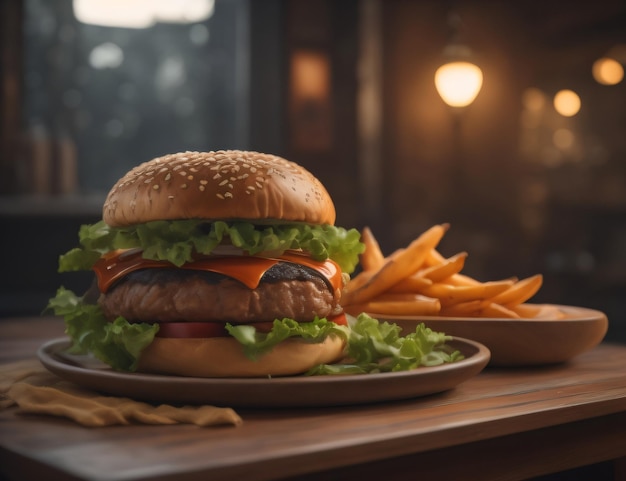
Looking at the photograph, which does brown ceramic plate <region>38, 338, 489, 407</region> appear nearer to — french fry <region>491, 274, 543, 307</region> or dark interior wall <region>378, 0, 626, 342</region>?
french fry <region>491, 274, 543, 307</region>

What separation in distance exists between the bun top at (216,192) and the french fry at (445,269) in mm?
361

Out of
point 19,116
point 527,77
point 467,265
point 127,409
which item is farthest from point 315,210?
point 527,77

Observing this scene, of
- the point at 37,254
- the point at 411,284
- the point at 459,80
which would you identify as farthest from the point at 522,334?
the point at 37,254

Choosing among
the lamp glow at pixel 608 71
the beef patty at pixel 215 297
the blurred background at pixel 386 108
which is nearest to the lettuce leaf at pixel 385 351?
the beef patty at pixel 215 297

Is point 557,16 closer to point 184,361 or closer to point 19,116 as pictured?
point 19,116

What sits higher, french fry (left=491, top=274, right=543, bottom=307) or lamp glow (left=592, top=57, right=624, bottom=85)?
lamp glow (left=592, top=57, right=624, bottom=85)

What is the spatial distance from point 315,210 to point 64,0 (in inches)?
226

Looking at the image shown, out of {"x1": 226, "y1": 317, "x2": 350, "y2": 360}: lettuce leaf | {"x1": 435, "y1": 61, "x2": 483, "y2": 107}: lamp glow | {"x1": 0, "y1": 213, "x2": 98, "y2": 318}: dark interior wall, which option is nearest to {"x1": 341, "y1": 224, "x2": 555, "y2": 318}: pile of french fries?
{"x1": 226, "y1": 317, "x2": 350, "y2": 360}: lettuce leaf

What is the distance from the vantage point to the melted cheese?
1.54 meters

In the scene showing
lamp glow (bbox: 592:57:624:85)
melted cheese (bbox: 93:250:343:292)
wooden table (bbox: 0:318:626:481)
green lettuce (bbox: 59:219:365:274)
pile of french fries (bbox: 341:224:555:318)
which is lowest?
wooden table (bbox: 0:318:626:481)

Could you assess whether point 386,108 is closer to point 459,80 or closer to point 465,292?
point 459,80

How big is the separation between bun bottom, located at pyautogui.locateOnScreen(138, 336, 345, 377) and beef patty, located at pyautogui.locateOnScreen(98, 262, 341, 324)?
56 millimetres

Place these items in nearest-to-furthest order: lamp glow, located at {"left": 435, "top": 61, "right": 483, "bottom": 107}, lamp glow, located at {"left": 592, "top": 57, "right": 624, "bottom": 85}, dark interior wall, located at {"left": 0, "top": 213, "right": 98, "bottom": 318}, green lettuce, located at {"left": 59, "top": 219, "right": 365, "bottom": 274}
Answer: green lettuce, located at {"left": 59, "top": 219, "right": 365, "bottom": 274} → lamp glow, located at {"left": 435, "top": 61, "right": 483, "bottom": 107} → dark interior wall, located at {"left": 0, "top": 213, "right": 98, "bottom": 318} → lamp glow, located at {"left": 592, "top": 57, "right": 624, "bottom": 85}

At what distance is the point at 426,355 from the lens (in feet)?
5.29
